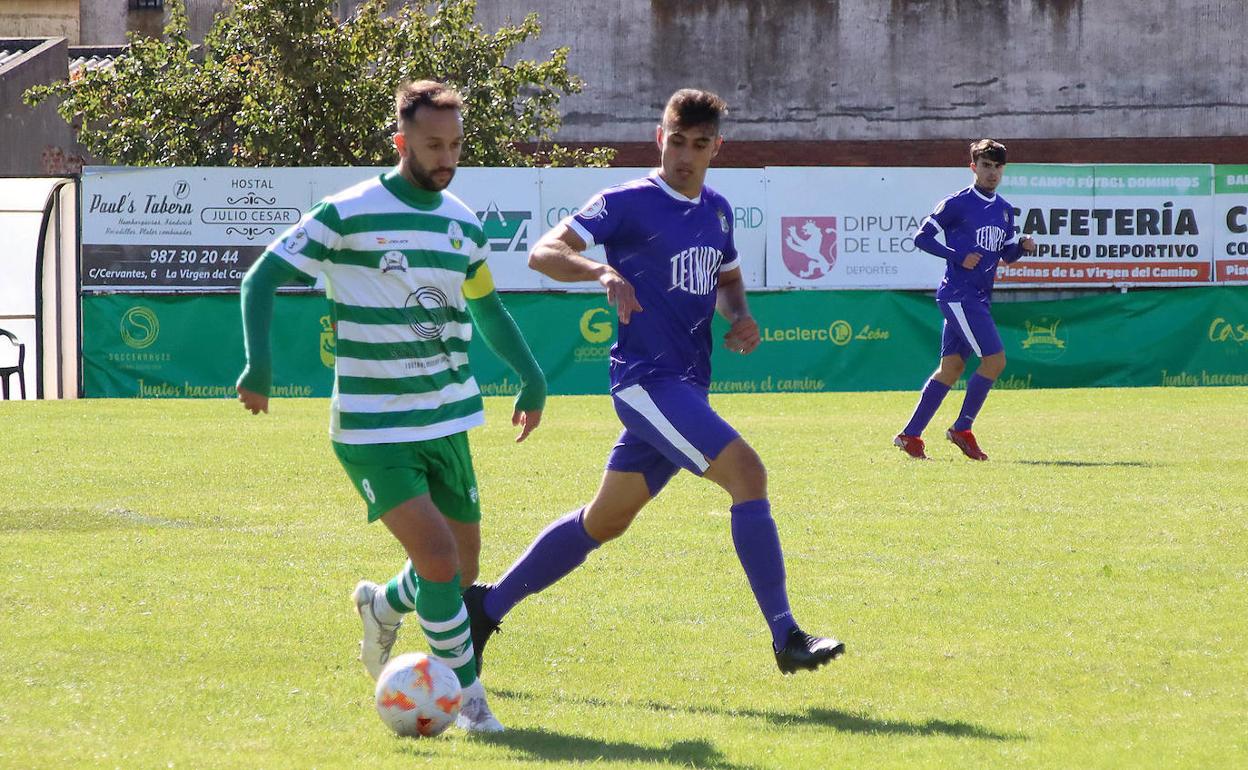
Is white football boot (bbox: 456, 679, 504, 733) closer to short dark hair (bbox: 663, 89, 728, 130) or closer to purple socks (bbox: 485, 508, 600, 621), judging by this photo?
purple socks (bbox: 485, 508, 600, 621)

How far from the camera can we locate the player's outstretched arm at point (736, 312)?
19.2 ft

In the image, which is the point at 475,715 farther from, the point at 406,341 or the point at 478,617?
the point at 406,341

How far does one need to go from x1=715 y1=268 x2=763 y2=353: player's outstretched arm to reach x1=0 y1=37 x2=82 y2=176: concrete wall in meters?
25.7

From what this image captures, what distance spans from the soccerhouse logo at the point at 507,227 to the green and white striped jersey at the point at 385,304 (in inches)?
632

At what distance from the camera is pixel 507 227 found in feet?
69.4

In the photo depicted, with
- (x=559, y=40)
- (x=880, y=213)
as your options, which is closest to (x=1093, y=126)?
(x=559, y=40)

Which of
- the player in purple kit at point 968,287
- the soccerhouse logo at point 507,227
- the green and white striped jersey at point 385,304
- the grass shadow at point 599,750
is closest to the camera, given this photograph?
the grass shadow at point 599,750

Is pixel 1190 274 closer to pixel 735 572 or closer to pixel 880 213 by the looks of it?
pixel 880 213

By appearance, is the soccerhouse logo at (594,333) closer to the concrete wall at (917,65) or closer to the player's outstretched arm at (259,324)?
the concrete wall at (917,65)

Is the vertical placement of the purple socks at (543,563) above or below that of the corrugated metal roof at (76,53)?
below

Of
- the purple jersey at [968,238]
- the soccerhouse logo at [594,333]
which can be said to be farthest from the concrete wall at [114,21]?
the purple jersey at [968,238]

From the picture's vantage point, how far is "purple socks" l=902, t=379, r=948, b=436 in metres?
12.9

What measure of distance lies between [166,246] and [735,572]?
14.4 meters

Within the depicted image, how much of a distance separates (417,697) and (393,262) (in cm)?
127
